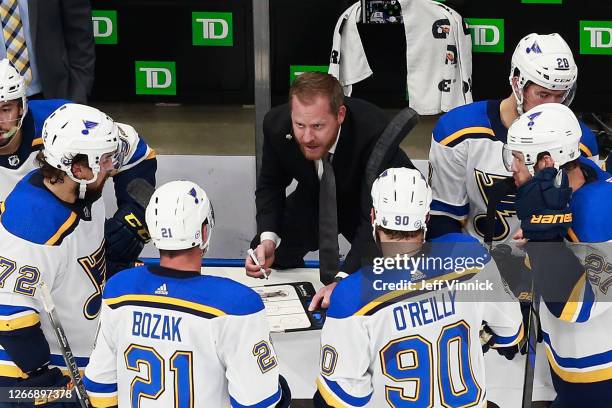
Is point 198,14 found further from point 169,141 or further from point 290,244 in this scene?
point 290,244

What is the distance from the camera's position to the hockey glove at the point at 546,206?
2492 mm

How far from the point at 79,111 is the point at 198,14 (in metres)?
3.33

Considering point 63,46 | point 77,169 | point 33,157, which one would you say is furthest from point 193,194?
point 63,46

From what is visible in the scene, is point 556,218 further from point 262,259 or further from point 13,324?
point 13,324

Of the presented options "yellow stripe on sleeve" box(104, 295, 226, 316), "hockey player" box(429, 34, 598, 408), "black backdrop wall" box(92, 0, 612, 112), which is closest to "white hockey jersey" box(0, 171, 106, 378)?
"yellow stripe on sleeve" box(104, 295, 226, 316)

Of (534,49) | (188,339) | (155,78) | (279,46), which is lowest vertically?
(155,78)

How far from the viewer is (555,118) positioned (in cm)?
259

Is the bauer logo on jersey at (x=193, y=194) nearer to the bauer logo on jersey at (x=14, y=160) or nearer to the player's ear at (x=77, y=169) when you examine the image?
the player's ear at (x=77, y=169)

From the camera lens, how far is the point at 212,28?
19.5 feet

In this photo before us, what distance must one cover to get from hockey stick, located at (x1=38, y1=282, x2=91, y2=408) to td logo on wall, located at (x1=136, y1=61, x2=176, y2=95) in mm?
3571

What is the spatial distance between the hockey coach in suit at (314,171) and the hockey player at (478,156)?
0.62 ft

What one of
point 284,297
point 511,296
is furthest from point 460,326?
point 284,297

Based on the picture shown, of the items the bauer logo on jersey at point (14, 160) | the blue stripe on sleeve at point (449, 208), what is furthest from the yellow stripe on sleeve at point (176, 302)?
the blue stripe on sleeve at point (449, 208)

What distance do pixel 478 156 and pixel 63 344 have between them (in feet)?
4.92
